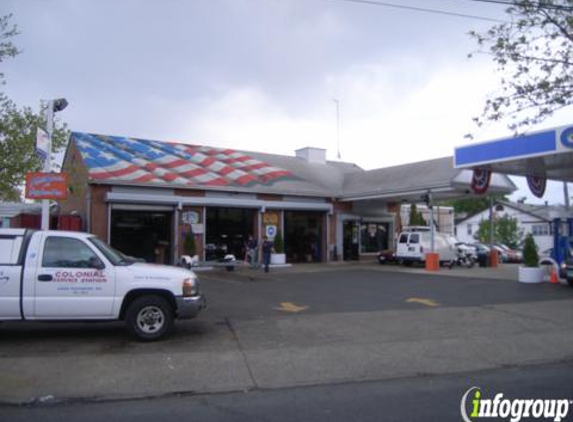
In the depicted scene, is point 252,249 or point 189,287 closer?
point 189,287

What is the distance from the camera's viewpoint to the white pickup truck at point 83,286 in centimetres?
858

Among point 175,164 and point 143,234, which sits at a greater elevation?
point 175,164

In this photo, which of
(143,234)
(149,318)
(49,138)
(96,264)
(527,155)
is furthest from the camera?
(143,234)

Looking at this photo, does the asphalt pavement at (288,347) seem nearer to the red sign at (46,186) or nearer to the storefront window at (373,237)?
the red sign at (46,186)

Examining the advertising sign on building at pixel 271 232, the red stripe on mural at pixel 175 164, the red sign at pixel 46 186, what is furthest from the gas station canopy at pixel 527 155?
the red stripe on mural at pixel 175 164

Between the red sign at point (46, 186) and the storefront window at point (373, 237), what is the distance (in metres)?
22.3

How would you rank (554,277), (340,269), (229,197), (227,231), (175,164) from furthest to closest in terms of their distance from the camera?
(175,164) < (227,231) < (229,197) < (340,269) < (554,277)

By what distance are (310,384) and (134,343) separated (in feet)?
11.6

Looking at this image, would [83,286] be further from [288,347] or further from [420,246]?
[420,246]

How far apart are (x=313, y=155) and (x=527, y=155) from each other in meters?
19.2

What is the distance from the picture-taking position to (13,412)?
588 cm

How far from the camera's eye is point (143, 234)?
952 inches

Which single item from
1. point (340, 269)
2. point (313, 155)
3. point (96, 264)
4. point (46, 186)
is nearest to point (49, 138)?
point (46, 186)

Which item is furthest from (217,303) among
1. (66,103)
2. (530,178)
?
(530,178)
